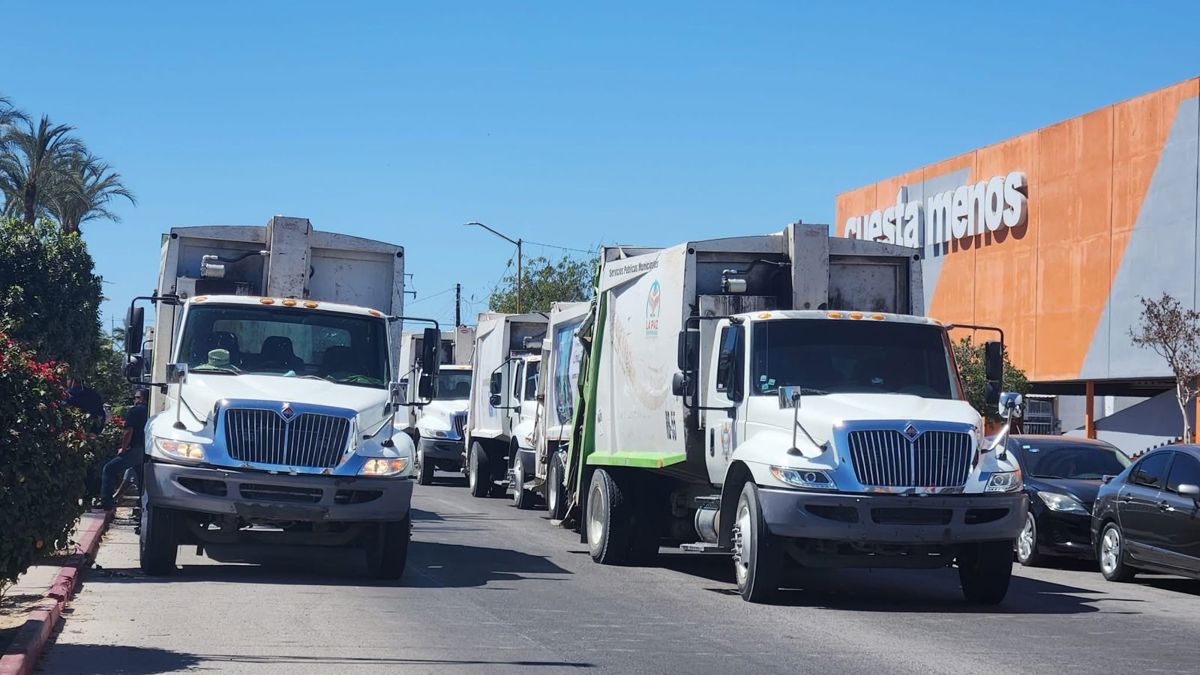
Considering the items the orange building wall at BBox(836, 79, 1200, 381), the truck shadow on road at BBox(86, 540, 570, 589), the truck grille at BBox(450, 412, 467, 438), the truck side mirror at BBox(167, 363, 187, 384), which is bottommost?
the truck shadow on road at BBox(86, 540, 570, 589)

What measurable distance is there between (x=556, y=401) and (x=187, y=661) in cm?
1347

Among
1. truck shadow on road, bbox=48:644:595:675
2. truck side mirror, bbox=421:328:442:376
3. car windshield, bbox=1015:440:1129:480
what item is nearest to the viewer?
truck shadow on road, bbox=48:644:595:675

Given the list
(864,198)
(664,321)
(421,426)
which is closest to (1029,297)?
(864,198)

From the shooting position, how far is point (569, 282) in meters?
Result: 66.9

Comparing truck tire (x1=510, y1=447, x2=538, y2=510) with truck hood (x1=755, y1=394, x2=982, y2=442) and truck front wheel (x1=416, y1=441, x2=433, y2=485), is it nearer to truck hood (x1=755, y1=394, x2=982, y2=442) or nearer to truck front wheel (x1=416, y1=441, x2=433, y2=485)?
truck front wheel (x1=416, y1=441, x2=433, y2=485)

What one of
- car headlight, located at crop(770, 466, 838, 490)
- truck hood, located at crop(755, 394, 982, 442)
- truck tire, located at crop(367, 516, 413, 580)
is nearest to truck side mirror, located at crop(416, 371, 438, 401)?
truck tire, located at crop(367, 516, 413, 580)

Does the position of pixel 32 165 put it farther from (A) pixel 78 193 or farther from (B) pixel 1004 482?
(B) pixel 1004 482

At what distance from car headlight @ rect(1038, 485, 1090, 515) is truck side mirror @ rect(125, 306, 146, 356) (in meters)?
10.1

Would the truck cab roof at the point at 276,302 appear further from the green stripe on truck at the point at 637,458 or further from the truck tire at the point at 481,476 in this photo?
the truck tire at the point at 481,476

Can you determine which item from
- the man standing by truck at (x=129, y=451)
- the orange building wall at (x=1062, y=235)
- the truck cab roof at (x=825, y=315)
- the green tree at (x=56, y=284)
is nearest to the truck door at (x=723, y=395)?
the truck cab roof at (x=825, y=315)

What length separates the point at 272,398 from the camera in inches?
535

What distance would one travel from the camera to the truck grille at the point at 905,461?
1238 centimetres

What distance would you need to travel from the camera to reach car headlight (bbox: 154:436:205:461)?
13.3m

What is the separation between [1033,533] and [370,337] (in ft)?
26.0
